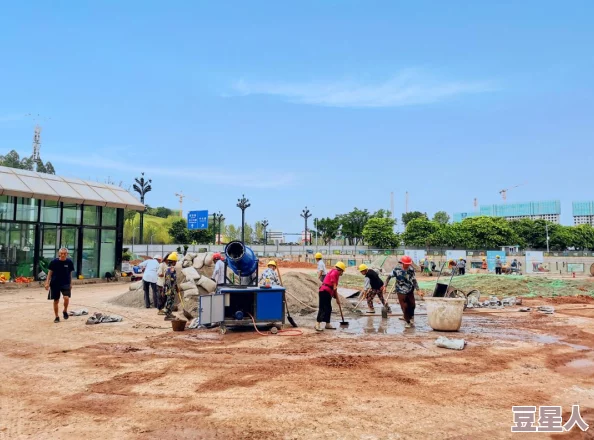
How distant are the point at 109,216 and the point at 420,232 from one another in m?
58.9

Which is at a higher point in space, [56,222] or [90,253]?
[56,222]

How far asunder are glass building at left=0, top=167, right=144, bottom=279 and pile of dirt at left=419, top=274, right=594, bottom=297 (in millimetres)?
16901

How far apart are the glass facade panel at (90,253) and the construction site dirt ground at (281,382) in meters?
12.8

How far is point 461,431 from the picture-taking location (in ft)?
15.9

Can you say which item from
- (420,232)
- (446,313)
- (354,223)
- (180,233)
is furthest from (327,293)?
(354,223)

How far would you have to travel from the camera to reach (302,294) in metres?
16.3

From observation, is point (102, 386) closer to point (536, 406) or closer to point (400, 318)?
point (536, 406)

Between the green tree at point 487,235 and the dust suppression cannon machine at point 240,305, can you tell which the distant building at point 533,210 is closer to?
the green tree at point 487,235

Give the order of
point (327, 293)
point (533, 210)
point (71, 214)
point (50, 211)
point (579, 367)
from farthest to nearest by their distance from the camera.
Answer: point (533, 210)
point (71, 214)
point (50, 211)
point (327, 293)
point (579, 367)

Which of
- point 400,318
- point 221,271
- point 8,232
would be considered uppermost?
point 8,232

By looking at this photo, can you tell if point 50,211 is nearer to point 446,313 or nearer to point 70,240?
point 70,240

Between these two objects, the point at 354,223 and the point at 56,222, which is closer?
the point at 56,222

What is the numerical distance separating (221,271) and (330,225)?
3330 inches

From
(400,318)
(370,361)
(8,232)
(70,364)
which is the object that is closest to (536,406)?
(370,361)
